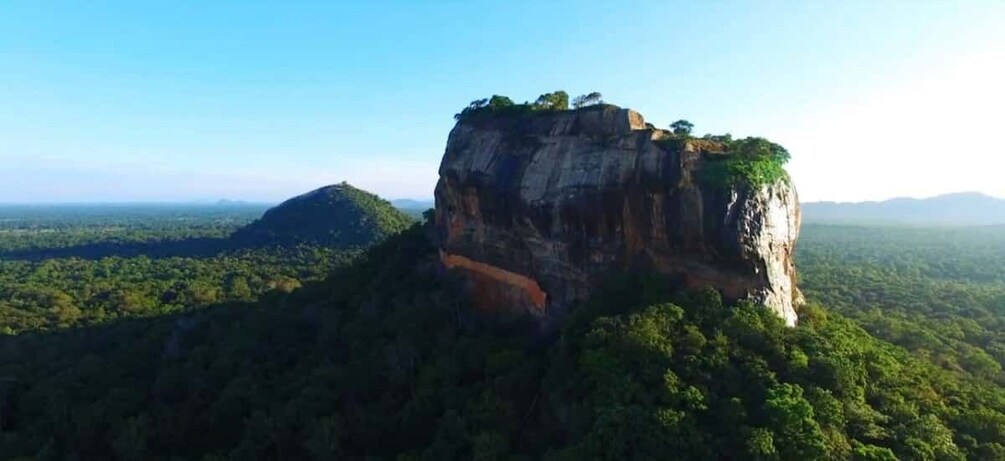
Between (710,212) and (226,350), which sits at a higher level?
(710,212)

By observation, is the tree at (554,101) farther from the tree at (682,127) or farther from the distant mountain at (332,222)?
the distant mountain at (332,222)

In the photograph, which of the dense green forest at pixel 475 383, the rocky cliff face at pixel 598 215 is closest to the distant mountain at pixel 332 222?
the dense green forest at pixel 475 383

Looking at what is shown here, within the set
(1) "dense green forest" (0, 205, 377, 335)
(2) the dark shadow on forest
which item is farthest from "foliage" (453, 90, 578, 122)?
Result: (2) the dark shadow on forest

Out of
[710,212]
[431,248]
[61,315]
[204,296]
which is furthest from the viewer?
[204,296]

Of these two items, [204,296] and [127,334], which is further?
[204,296]

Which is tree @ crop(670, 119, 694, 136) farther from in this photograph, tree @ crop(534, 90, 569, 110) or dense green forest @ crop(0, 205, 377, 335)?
dense green forest @ crop(0, 205, 377, 335)

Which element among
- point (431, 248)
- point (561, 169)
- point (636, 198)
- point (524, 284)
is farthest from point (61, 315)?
point (636, 198)

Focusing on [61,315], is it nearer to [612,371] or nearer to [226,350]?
[226,350]
